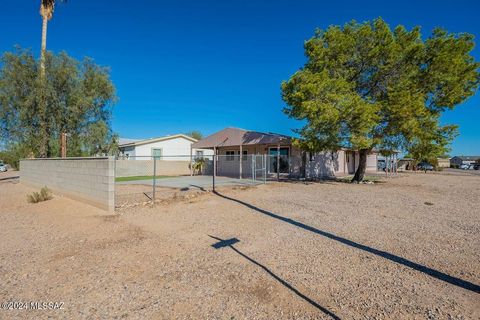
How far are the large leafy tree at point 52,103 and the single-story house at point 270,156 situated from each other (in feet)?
27.7

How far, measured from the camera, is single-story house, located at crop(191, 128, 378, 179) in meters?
19.0

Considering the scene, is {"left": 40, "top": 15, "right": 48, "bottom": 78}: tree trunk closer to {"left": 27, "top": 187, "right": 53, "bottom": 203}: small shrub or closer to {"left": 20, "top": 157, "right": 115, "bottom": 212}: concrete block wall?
{"left": 20, "top": 157, "right": 115, "bottom": 212}: concrete block wall

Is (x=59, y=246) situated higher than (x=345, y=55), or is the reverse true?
(x=345, y=55)

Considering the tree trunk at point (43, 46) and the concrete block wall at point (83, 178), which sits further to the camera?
the tree trunk at point (43, 46)

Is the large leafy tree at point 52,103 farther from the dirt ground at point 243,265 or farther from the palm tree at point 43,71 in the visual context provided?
the dirt ground at point 243,265

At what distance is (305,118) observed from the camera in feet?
48.8

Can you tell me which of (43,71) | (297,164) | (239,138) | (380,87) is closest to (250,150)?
(239,138)

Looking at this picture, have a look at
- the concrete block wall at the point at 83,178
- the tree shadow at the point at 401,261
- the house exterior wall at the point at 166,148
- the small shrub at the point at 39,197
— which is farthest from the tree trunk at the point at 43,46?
the tree shadow at the point at 401,261

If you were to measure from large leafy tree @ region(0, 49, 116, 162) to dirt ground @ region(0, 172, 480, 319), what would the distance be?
1223 centimetres

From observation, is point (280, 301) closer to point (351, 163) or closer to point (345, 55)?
point (345, 55)

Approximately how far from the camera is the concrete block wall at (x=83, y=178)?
7848 millimetres

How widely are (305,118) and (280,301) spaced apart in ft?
42.5

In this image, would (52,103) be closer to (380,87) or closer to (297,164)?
(297,164)

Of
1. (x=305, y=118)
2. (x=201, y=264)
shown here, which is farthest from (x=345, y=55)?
(x=201, y=264)
